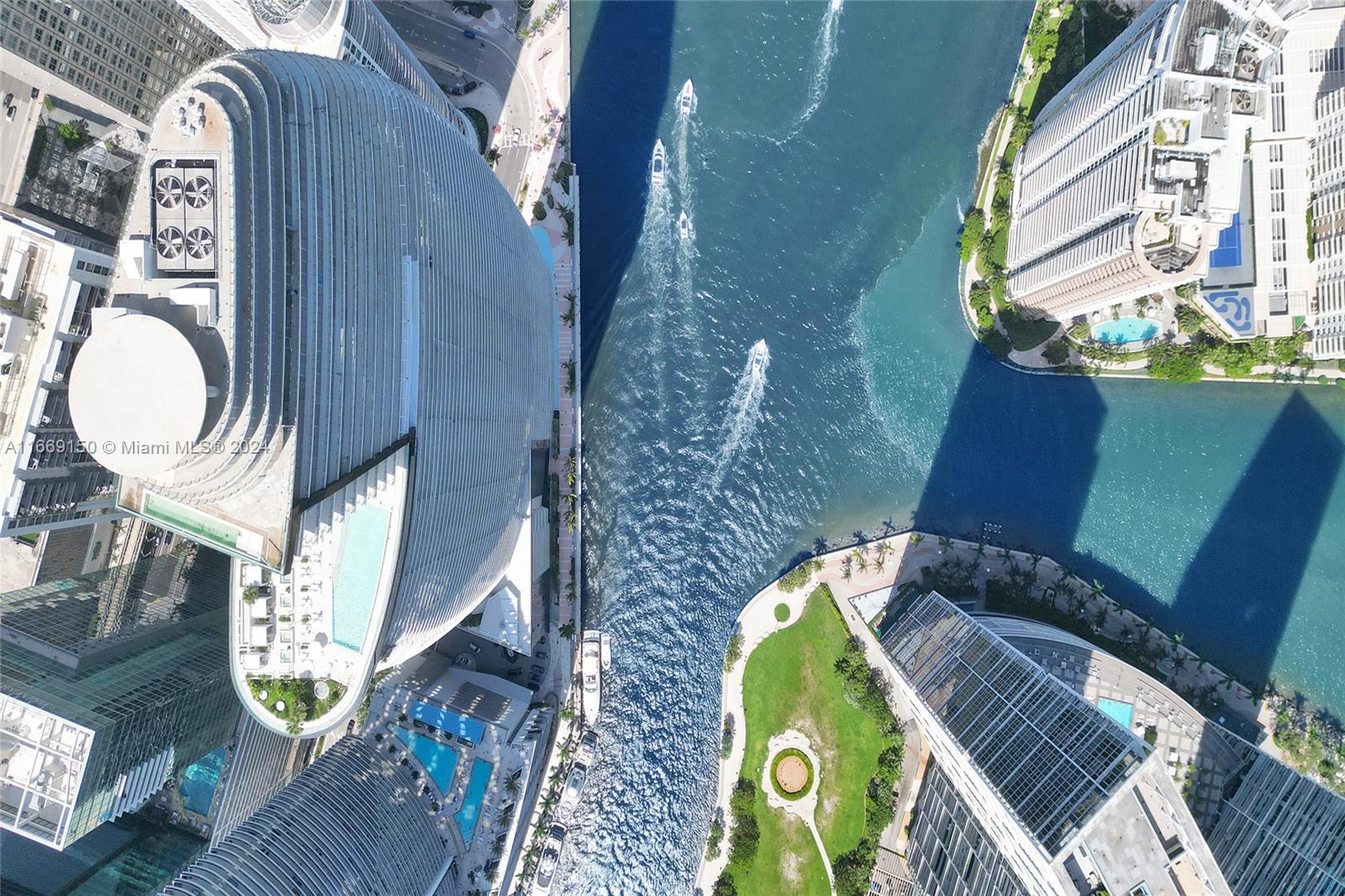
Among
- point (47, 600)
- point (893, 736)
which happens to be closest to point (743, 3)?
point (893, 736)

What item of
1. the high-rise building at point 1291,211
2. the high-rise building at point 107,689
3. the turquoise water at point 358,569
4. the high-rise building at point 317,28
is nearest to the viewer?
the turquoise water at point 358,569

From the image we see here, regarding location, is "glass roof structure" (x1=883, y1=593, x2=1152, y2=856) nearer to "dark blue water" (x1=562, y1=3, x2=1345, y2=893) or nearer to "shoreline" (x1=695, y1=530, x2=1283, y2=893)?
"shoreline" (x1=695, y1=530, x2=1283, y2=893)

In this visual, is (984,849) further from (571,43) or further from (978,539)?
(571,43)

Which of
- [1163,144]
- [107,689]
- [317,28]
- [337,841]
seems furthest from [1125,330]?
[107,689]

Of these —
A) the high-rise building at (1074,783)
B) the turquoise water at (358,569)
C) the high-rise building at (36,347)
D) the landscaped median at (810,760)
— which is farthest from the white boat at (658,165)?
the high-rise building at (1074,783)

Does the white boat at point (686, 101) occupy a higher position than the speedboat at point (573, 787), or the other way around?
the white boat at point (686, 101)

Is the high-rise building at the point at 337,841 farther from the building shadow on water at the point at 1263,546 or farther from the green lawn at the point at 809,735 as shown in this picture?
the building shadow on water at the point at 1263,546

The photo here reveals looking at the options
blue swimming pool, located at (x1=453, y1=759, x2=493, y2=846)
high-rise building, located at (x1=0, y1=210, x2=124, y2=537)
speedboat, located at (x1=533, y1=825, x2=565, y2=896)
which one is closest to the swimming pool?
blue swimming pool, located at (x1=453, y1=759, x2=493, y2=846)

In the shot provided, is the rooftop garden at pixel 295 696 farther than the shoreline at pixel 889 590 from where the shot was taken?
No
